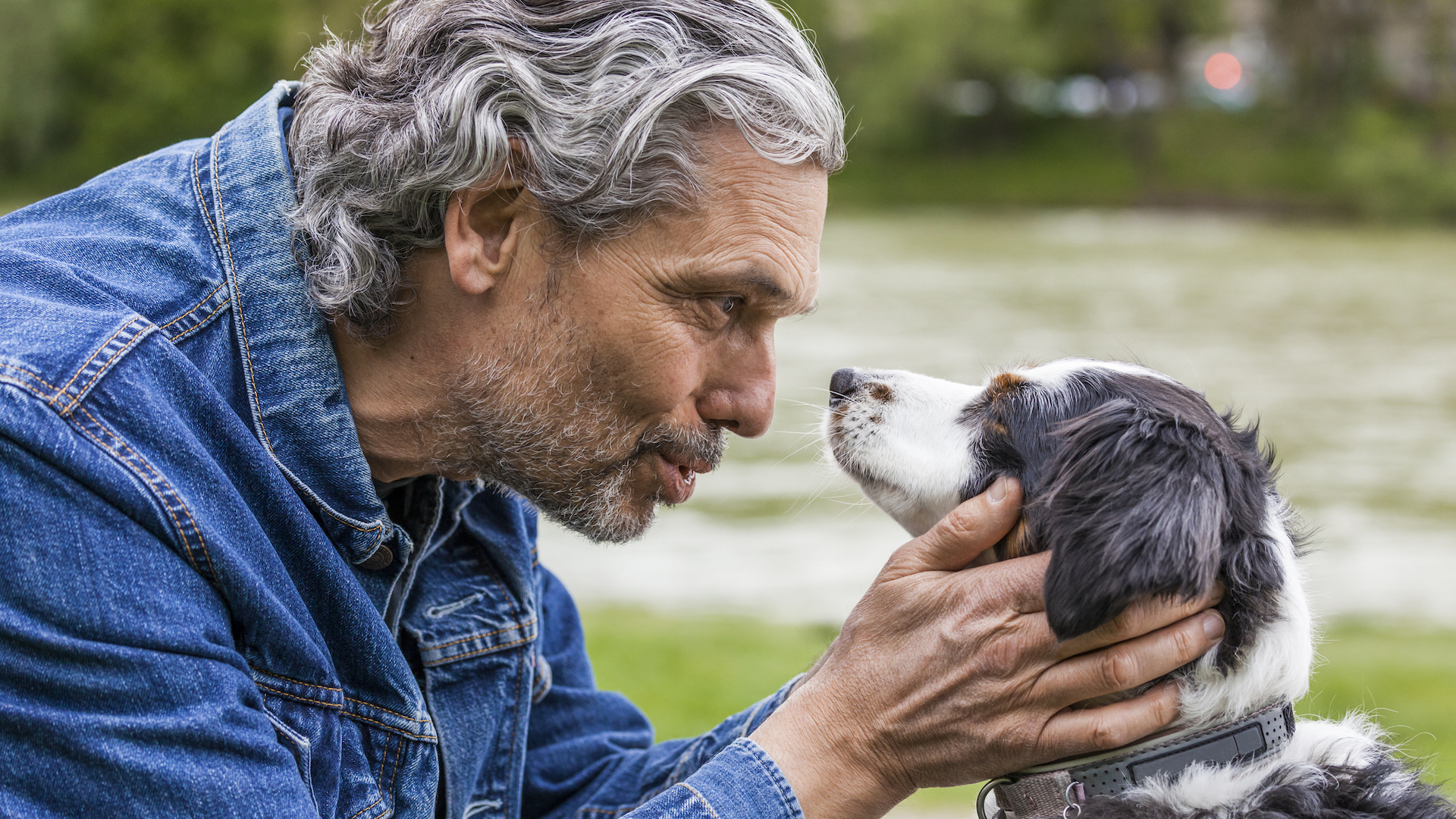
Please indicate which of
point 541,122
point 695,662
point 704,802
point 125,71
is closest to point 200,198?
point 541,122

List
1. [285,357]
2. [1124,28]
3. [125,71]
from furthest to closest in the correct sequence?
[1124,28], [125,71], [285,357]

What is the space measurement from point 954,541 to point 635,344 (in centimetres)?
69

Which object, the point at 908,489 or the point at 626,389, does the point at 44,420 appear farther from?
the point at 908,489

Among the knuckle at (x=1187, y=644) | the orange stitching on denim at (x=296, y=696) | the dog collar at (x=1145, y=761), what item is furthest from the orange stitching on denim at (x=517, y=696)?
the knuckle at (x=1187, y=644)

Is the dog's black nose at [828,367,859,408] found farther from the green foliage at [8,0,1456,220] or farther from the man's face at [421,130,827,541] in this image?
the green foliage at [8,0,1456,220]

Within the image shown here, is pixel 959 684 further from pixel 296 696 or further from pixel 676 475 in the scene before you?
pixel 296 696

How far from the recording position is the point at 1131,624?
7.18 feet

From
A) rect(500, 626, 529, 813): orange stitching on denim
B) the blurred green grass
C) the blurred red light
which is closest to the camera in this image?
rect(500, 626, 529, 813): orange stitching on denim

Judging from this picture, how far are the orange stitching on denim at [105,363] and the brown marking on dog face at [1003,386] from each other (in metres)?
1.74

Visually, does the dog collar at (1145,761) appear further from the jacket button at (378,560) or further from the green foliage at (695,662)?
the green foliage at (695,662)

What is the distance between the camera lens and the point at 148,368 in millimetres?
2012

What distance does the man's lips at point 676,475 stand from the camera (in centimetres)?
262

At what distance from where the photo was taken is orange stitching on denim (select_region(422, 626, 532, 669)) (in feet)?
8.64

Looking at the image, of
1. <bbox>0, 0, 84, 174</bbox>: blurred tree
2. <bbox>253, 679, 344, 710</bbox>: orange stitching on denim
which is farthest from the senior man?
<bbox>0, 0, 84, 174</bbox>: blurred tree
